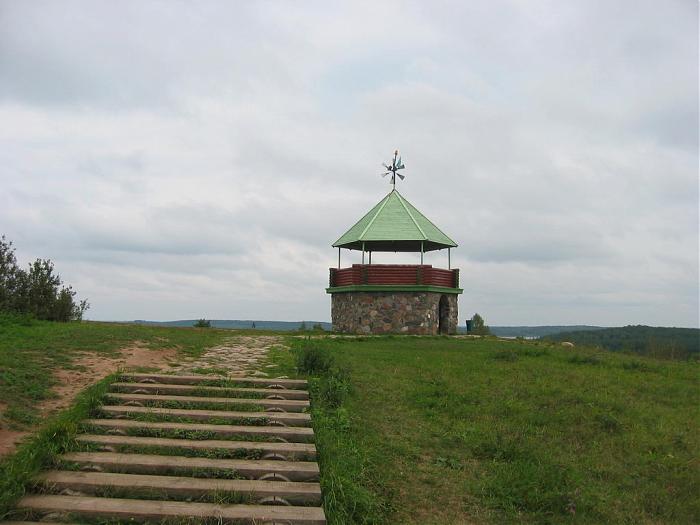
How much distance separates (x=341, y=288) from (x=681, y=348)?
45.5ft

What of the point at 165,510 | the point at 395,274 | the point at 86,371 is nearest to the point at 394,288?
the point at 395,274

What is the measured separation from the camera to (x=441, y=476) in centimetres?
677

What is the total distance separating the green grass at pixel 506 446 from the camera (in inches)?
240

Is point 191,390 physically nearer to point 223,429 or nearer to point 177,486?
point 223,429

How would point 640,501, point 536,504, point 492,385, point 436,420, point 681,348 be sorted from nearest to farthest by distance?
1. point 536,504
2. point 640,501
3. point 436,420
4. point 492,385
5. point 681,348

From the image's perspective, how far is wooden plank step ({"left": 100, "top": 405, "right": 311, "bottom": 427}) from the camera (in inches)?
289

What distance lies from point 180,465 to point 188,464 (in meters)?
0.08

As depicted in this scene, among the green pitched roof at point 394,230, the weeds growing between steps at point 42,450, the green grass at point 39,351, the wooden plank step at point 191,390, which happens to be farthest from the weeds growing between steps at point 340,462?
the green pitched roof at point 394,230

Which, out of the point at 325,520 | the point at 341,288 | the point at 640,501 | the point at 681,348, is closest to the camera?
the point at 325,520

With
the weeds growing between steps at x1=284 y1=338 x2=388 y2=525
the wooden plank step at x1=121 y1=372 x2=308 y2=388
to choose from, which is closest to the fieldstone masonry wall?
the weeds growing between steps at x1=284 y1=338 x2=388 y2=525

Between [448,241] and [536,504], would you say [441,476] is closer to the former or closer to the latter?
[536,504]

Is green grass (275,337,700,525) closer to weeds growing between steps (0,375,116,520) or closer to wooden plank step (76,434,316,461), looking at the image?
wooden plank step (76,434,316,461)

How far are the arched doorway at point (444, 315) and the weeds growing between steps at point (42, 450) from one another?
18919 millimetres

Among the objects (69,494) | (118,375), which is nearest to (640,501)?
(69,494)
